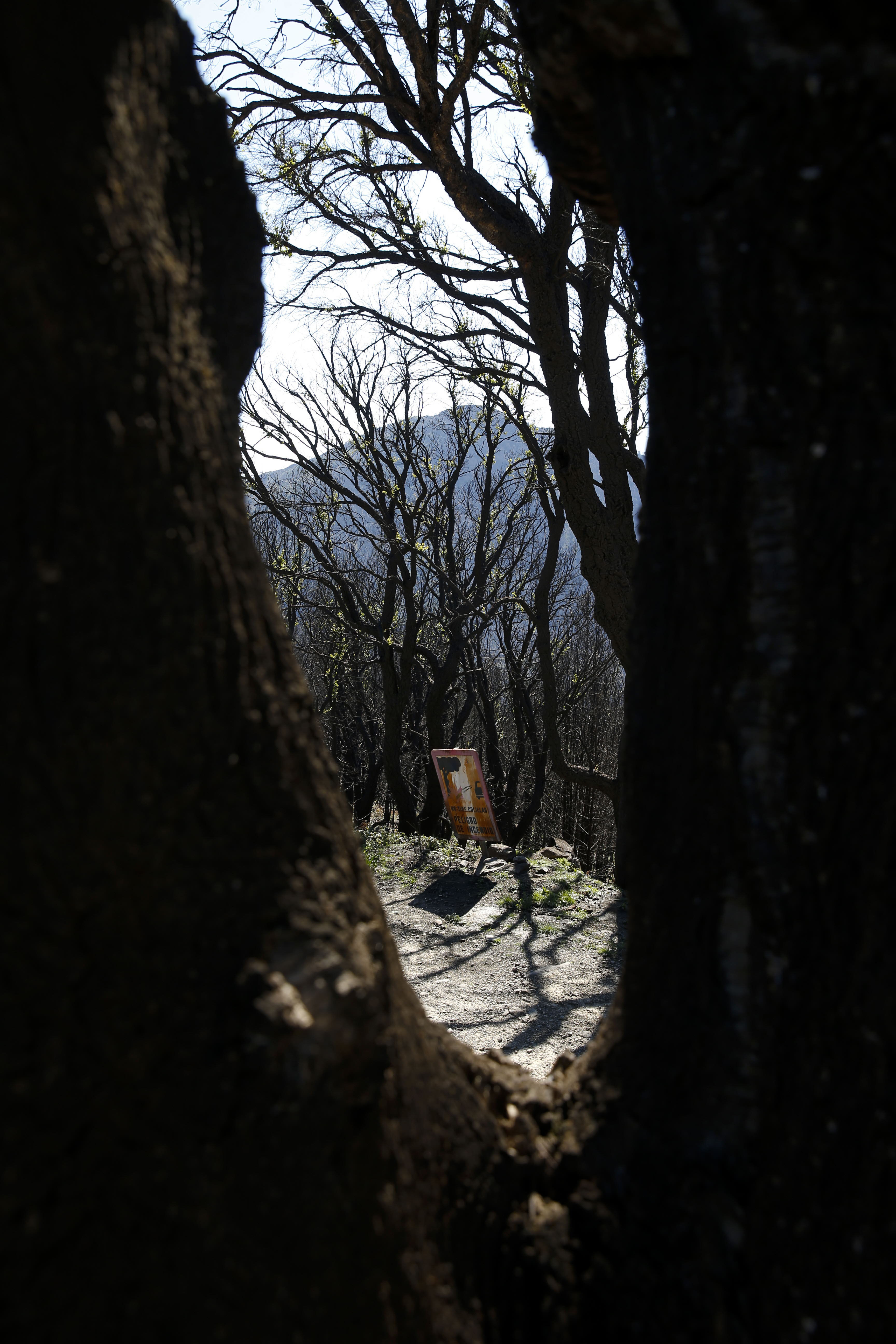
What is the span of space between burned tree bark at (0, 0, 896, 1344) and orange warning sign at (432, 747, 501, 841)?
792cm

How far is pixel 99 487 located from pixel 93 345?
6.1 inches

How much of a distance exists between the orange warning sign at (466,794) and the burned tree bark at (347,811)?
312 inches

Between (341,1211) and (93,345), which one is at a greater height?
(93,345)

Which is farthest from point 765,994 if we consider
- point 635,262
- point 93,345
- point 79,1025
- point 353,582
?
point 353,582

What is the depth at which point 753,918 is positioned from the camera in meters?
1.16

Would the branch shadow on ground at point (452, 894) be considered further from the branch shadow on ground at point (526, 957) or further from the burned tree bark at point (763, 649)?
the burned tree bark at point (763, 649)

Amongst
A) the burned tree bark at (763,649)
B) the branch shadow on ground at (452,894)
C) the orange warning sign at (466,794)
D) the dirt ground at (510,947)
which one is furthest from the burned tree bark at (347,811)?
the orange warning sign at (466,794)

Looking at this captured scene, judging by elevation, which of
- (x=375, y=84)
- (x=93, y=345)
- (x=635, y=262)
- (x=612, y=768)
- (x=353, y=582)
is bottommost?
(x=612, y=768)

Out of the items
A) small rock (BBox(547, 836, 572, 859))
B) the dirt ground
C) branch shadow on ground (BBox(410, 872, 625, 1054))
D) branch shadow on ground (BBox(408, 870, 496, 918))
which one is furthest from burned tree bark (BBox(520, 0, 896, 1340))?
small rock (BBox(547, 836, 572, 859))

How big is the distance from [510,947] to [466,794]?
307 centimetres

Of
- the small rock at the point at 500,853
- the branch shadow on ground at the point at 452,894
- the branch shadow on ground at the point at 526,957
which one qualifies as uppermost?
the small rock at the point at 500,853

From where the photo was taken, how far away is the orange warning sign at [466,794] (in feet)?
30.7

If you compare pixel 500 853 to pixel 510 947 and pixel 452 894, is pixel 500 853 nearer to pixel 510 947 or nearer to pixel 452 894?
pixel 452 894

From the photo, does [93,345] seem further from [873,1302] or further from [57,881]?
[873,1302]
